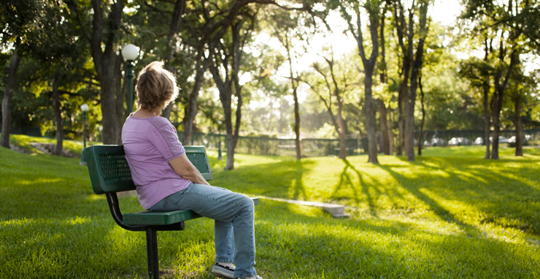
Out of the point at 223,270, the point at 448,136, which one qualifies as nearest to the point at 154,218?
the point at 223,270

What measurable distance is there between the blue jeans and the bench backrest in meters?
0.38

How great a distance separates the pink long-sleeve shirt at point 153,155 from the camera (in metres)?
3.20

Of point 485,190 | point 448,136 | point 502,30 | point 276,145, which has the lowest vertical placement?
point 485,190

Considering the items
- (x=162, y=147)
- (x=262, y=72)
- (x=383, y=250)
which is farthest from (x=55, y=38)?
(x=262, y=72)

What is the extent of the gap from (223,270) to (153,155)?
1242mm

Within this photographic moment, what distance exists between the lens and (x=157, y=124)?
3.22 meters

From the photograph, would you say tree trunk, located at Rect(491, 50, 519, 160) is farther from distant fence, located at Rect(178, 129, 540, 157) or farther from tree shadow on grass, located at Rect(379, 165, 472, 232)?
distant fence, located at Rect(178, 129, 540, 157)

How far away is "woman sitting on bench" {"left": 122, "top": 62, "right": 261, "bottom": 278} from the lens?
3229 mm

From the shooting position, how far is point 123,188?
3.45 m

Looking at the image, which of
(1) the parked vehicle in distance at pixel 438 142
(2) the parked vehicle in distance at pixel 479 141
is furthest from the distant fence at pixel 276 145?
(2) the parked vehicle in distance at pixel 479 141

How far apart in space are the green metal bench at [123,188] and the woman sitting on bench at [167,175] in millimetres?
155

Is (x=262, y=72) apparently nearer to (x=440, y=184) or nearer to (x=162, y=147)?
(x=440, y=184)

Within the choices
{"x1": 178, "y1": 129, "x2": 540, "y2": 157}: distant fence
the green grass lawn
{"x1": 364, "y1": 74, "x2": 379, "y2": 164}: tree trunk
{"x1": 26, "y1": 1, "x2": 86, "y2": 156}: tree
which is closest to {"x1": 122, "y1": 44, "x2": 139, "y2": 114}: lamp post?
{"x1": 26, "y1": 1, "x2": 86, "y2": 156}: tree

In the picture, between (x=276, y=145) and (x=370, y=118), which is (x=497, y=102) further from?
(x=276, y=145)
